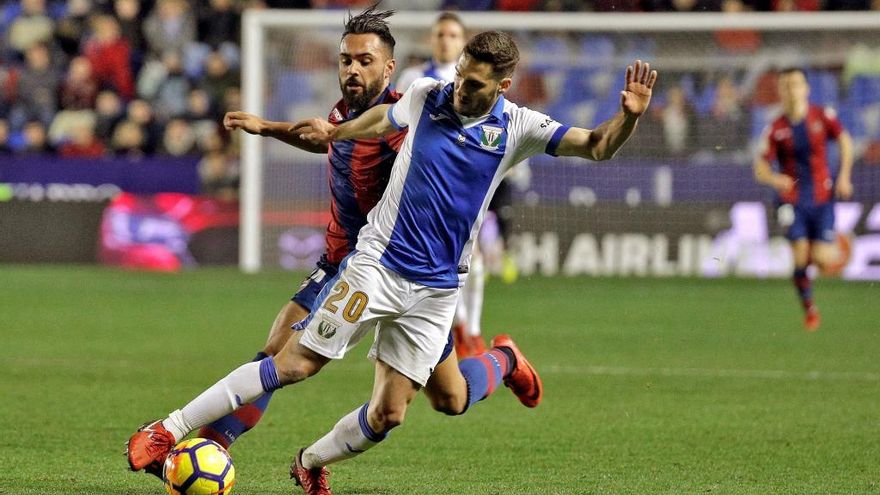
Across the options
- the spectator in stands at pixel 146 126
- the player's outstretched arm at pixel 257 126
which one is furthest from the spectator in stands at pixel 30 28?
the player's outstretched arm at pixel 257 126

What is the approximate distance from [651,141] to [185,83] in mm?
7300

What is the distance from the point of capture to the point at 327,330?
5535mm

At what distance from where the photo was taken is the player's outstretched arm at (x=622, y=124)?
530cm

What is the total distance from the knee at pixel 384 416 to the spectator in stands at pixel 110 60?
16.9m

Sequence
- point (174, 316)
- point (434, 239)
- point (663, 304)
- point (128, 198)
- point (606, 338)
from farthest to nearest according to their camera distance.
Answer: point (128, 198)
point (663, 304)
point (174, 316)
point (606, 338)
point (434, 239)

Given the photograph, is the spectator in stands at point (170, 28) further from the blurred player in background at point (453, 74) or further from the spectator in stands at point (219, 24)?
the blurred player in background at point (453, 74)

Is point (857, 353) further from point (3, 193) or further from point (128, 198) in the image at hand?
point (3, 193)

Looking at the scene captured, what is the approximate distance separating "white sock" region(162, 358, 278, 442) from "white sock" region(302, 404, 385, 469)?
36 cm

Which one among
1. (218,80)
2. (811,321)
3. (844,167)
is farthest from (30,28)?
(811,321)

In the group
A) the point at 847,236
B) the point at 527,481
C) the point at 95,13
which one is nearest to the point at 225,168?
the point at 95,13

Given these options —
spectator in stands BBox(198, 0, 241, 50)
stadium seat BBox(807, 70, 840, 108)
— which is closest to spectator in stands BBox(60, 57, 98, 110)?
spectator in stands BBox(198, 0, 241, 50)

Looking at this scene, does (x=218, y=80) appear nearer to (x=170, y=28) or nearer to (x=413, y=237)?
(x=170, y=28)

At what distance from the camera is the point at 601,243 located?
59.4 feet

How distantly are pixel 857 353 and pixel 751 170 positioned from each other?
22.8ft
